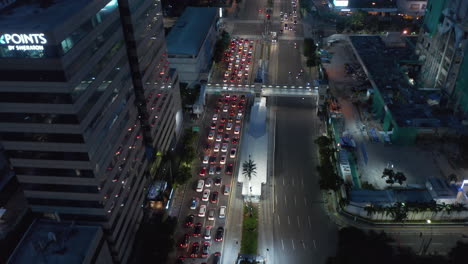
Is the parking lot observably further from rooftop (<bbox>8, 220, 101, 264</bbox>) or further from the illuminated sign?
the illuminated sign

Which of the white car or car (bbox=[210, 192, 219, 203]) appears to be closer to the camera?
car (bbox=[210, 192, 219, 203])

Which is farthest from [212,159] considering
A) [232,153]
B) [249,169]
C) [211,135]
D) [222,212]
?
[222,212]

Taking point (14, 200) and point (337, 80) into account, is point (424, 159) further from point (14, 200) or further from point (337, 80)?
point (14, 200)

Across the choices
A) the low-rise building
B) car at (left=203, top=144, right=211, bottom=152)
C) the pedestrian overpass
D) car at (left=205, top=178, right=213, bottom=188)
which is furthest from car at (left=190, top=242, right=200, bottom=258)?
the low-rise building

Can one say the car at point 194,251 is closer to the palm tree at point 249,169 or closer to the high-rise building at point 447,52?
the palm tree at point 249,169

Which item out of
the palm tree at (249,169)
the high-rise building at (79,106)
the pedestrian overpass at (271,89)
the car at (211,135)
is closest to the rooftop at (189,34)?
the pedestrian overpass at (271,89)
